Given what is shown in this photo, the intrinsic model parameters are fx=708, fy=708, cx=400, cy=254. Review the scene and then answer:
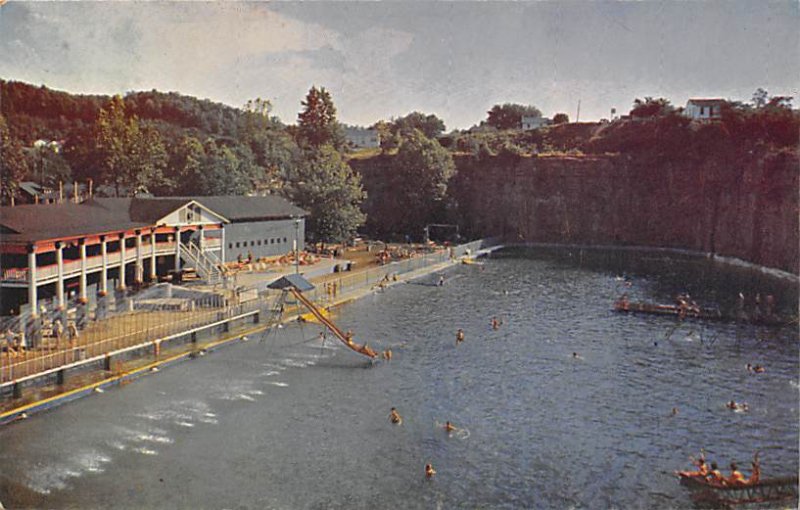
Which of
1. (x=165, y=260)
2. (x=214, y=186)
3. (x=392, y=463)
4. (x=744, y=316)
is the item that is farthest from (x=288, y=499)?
(x=214, y=186)

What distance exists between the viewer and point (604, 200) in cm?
10544

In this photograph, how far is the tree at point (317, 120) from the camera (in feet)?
414

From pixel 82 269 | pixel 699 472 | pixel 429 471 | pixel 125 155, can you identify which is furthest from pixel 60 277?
pixel 125 155

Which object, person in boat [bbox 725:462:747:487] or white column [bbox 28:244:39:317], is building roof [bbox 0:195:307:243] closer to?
white column [bbox 28:244:39:317]

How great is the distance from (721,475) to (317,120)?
368 feet

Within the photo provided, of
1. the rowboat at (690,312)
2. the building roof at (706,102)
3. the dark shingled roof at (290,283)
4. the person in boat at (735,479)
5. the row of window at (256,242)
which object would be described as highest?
the building roof at (706,102)

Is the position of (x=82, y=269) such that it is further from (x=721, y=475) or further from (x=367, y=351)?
(x=721, y=475)

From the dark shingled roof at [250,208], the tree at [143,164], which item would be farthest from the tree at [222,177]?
the dark shingled roof at [250,208]

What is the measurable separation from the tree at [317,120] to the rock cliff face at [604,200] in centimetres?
2607

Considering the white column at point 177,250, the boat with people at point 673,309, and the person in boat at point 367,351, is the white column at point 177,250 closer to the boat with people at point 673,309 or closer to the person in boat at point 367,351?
the person in boat at point 367,351

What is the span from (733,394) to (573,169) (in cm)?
7662

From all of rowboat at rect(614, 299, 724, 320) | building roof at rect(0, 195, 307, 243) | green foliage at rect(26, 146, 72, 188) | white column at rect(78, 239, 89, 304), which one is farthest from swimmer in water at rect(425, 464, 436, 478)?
green foliage at rect(26, 146, 72, 188)

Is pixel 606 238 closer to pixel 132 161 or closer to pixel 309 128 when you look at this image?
pixel 309 128

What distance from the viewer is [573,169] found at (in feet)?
352
